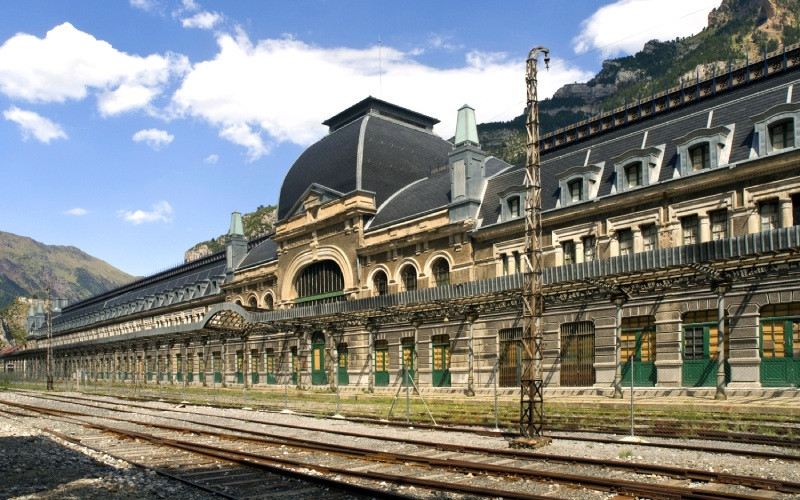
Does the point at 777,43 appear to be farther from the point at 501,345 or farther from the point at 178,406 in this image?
the point at 178,406

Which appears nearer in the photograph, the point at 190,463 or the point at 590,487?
the point at 590,487

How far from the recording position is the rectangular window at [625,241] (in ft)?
99.9

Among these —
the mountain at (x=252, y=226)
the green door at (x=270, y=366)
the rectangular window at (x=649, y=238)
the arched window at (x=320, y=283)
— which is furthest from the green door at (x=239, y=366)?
the mountain at (x=252, y=226)

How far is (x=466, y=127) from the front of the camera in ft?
136

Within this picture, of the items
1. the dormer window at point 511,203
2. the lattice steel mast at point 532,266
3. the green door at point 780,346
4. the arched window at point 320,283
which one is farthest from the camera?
the arched window at point 320,283

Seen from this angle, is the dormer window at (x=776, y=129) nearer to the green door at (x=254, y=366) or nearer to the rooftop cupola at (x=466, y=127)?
the rooftop cupola at (x=466, y=127)

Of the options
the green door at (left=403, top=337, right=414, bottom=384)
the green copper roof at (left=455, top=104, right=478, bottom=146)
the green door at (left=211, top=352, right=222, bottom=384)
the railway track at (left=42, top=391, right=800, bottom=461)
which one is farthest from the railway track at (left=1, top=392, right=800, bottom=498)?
the green door at (left=211, top=352, right=222, bottom=384)

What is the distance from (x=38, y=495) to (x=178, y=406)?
23853 millimetres

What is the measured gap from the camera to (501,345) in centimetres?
3503

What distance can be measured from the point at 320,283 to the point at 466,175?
1497 cm

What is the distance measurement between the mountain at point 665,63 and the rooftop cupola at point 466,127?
57435 millimetres

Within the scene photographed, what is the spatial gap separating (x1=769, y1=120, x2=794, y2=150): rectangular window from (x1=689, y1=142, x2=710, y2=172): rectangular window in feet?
8.31

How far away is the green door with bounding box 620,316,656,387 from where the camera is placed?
28.8 metres

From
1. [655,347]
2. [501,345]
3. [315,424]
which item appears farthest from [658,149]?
[315,424]
